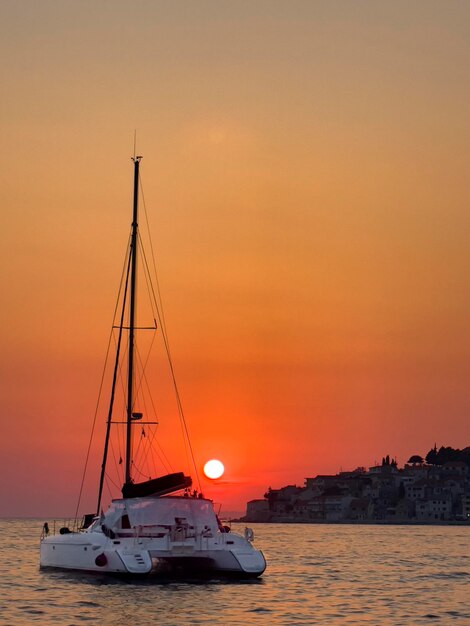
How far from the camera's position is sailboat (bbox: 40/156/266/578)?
38.1 m

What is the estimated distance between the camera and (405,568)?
54844mm

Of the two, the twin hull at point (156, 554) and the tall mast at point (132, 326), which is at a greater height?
the tall mast at point (132, 326)

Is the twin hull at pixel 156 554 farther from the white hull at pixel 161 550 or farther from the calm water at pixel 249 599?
the calm water at pixel 249 599

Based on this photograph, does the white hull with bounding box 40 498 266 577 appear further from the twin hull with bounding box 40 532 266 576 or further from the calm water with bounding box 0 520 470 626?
the calm water with bounding box 0 520 470 626

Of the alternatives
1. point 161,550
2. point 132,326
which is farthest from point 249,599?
point 132,326

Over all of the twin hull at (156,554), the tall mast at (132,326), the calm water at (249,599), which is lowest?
the calm water at (249,599)

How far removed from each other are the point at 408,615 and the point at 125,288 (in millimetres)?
20420

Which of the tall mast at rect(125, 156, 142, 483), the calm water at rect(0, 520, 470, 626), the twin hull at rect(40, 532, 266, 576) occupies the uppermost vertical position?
the tall mast at rect(125, 156, 142, 483)

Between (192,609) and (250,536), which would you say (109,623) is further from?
(250,536)

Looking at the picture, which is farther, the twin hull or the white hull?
the white hull

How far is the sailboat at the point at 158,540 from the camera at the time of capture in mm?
38094

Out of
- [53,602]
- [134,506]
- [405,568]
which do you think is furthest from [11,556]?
[53,602]

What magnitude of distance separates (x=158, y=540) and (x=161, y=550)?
0.36 m

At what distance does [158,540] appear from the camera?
3841cm
